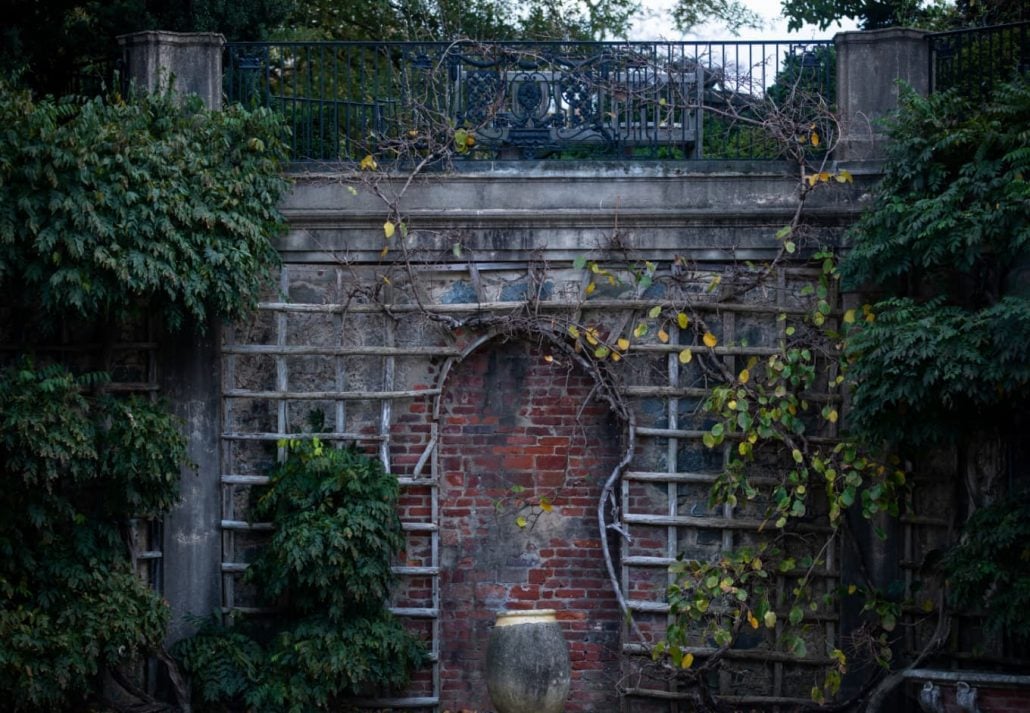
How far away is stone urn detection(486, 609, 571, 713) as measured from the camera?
8.21m

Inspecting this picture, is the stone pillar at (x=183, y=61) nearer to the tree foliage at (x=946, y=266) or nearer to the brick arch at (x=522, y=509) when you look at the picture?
the brick arch at (x=522, y=509)

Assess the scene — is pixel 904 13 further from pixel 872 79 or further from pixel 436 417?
pixel 436 417

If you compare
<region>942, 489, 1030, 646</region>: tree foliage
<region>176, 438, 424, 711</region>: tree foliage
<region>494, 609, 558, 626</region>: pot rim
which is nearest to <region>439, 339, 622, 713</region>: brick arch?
<region>176, 438, 424, 711</region>: tree foliage

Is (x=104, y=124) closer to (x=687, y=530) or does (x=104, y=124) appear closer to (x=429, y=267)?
(x=429, y=267)

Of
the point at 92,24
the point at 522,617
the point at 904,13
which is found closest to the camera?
the point at 522,617

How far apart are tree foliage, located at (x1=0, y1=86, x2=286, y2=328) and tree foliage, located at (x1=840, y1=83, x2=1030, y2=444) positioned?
13.1ft

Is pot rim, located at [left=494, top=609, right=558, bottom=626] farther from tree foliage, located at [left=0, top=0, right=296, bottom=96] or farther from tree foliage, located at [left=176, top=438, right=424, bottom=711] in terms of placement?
tree foliage, located at [left=0, top=0, right=296, bottom=96]

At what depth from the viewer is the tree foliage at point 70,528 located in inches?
315

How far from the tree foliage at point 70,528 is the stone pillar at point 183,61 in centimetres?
224

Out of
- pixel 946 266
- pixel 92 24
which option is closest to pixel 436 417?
pixel 946 266

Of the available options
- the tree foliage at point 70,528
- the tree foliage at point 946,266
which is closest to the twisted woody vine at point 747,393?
the tree foliage at point 946,266

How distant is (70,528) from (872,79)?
20.5 feet

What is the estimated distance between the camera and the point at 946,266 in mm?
8703

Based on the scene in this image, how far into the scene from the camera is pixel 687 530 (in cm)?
920
